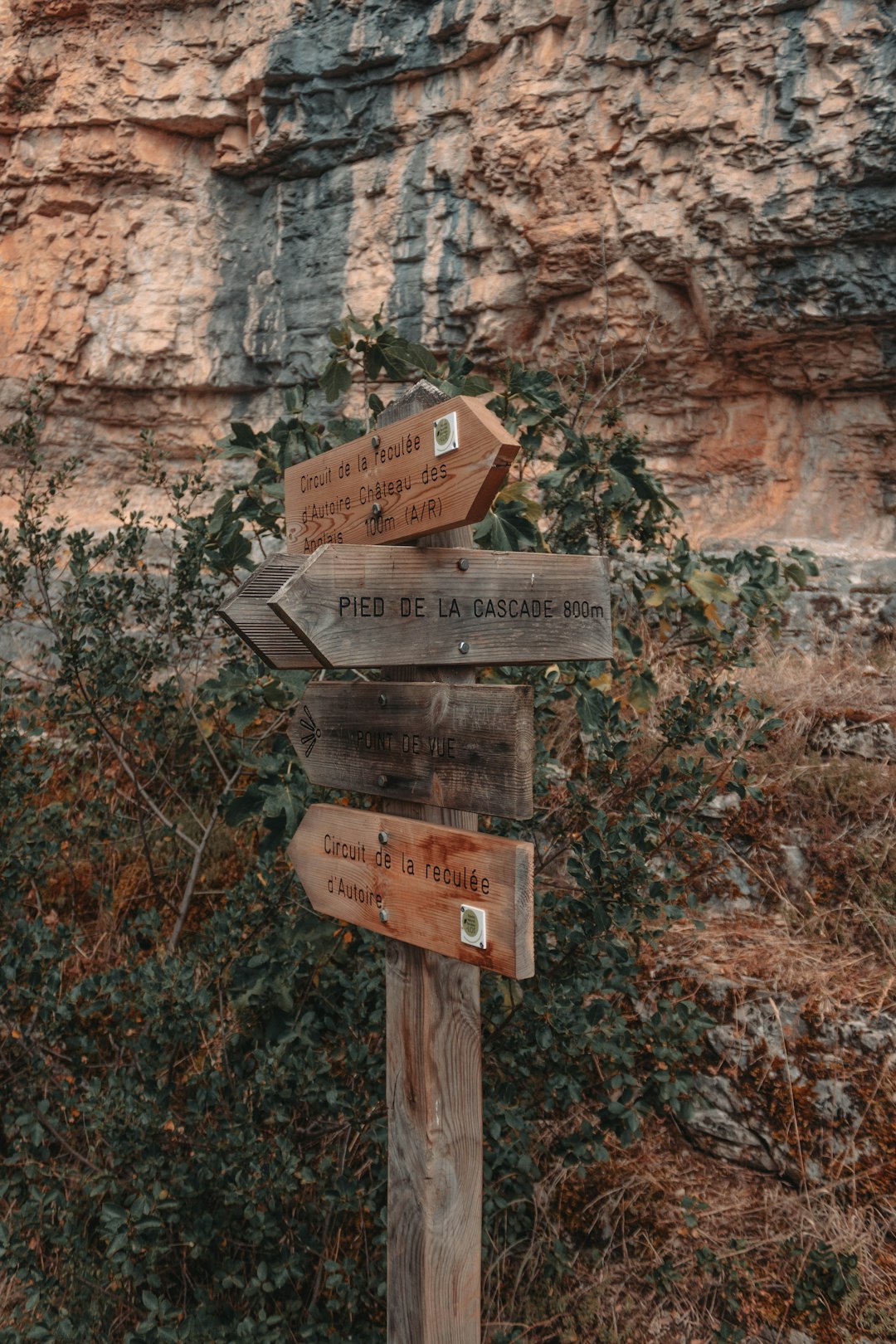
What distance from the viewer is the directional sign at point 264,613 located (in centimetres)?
176

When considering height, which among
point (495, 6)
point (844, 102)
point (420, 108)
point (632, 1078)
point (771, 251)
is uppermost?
point (495, 6)

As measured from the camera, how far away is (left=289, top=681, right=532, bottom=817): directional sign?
1759 mm

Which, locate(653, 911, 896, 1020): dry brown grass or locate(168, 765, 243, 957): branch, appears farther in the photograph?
locate(168, 765, 243, 957): branch

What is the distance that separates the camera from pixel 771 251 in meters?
6.27

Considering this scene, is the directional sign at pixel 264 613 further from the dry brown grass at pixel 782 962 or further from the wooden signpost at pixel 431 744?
the dry brown grass at pixel 782 962

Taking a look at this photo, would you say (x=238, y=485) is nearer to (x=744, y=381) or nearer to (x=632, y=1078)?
(x=632, y=1078)

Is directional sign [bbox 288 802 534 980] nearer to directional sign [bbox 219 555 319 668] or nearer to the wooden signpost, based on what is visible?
the wooden signpost

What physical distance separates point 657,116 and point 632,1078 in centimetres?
613

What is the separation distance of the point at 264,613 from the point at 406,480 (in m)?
0.40

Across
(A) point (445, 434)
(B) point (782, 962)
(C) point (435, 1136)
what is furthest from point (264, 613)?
(B) point (782, 962)

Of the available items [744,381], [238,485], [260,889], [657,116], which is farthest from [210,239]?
[260,889]

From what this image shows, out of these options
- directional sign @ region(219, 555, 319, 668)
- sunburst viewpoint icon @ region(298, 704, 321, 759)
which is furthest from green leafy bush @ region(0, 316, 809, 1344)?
directional sign @ region(219, 555, 319, 668)

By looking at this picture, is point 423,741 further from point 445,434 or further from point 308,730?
point 445,434

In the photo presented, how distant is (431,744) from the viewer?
1.92 metres
